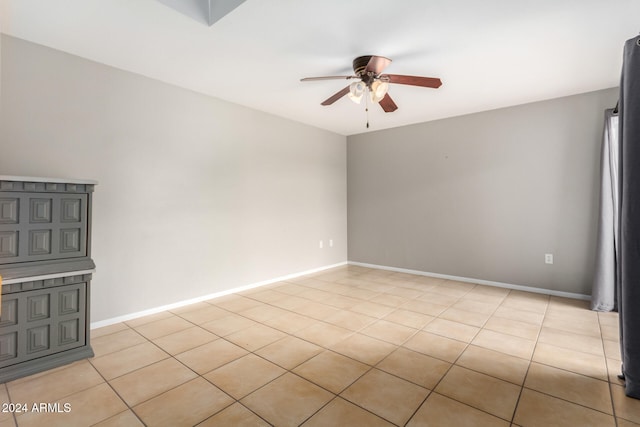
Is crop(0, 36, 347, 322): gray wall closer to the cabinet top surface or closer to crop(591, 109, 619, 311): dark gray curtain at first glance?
the cabinet top surface

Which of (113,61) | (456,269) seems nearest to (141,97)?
(113,61)

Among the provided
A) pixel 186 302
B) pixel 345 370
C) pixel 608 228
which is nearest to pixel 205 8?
pixel 345 370

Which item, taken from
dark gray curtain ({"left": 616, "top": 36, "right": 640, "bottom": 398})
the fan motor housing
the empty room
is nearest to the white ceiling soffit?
the empty room

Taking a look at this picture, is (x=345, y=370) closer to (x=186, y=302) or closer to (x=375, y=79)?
(x=186, y=302)

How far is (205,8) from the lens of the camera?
7.17 feet

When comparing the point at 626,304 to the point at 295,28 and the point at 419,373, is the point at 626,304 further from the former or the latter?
the point at 295,28

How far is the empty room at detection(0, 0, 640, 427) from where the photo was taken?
1.83 metres

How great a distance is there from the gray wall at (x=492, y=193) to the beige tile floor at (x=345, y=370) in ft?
2.69

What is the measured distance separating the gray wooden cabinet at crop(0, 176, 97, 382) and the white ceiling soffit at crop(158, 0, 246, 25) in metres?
1.38

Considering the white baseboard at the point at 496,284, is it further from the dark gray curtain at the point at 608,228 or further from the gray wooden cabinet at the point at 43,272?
the gray wooden cabinet at the point at 43,272

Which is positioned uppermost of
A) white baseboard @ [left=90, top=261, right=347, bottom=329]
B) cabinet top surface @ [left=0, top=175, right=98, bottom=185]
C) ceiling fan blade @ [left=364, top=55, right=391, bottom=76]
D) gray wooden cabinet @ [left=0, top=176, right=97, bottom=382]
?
ceiling fan blade @ [left=364, top=55, right=391, bottom=76]

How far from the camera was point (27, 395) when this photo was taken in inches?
71.3

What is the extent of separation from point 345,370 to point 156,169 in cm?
262

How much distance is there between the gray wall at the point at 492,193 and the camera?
3580mm
